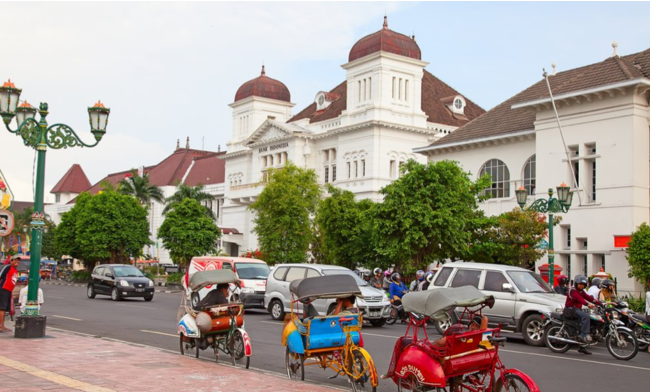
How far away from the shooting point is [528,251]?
29.1 metres

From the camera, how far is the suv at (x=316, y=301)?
20875 millimetres

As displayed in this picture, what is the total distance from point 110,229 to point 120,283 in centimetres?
2922

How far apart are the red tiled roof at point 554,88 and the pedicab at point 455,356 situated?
81.2 feet

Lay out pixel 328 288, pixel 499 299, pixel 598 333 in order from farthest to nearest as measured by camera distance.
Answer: pixel 499 299 → pixel 598 333 → pixel 328 288

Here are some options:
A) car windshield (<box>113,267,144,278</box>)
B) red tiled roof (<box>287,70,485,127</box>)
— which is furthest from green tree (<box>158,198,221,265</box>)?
car windshield (<box>113,267,144,278</box>)

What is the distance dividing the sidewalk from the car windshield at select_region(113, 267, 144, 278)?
1853cm

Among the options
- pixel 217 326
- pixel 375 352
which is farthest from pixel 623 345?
pixel 217 326

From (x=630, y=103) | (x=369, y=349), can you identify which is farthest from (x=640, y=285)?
(x=369, y=349)

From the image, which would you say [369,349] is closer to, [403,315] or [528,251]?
[403,315]

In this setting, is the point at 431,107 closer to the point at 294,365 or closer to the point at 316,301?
the point at 316,301

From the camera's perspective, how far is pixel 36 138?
16547mm

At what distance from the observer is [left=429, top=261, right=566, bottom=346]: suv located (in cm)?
1716

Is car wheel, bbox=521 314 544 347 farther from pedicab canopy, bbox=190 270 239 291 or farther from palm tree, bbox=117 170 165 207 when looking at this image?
palm tree, bbox=117 170 165 207

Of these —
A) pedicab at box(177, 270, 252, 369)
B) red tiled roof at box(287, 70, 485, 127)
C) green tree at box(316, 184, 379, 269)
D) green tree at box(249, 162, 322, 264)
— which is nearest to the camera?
pedicab at box(177, 270, 252, 369)
